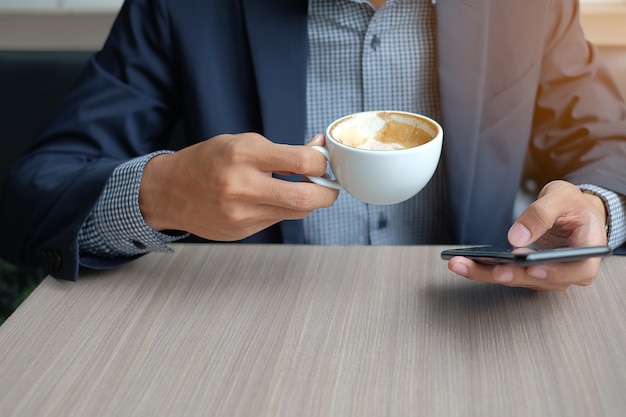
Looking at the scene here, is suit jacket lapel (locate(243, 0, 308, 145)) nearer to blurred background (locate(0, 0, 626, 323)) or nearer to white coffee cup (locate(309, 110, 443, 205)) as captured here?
white coffee cup (locate(309, 110, 443, 205))

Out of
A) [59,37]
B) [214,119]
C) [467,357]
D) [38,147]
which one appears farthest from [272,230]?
[59,37]

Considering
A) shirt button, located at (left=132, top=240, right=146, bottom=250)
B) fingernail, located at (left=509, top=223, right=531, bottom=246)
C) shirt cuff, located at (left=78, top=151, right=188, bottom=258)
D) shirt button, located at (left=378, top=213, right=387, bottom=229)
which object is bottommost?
shirt button, located at (left=378, top=213, right=387, bottom=229)

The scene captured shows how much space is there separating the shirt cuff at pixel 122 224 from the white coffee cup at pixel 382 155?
0.29 m

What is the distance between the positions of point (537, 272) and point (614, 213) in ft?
0.92

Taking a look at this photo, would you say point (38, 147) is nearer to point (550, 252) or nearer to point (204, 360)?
point (204, 360)

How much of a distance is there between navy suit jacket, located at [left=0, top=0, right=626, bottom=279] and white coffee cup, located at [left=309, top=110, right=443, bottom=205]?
0.29 m

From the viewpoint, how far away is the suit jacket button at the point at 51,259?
93 centimetres

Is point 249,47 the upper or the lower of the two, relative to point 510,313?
upper

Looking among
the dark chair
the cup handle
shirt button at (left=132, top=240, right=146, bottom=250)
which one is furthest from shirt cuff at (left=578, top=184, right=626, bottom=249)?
the dark chair

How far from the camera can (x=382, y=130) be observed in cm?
89

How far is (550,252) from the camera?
71 centimetres

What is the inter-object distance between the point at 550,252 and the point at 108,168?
665mm

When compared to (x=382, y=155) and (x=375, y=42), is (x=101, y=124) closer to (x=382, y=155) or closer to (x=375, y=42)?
(x=375, y=42)

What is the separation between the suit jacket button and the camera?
36.6 inches
